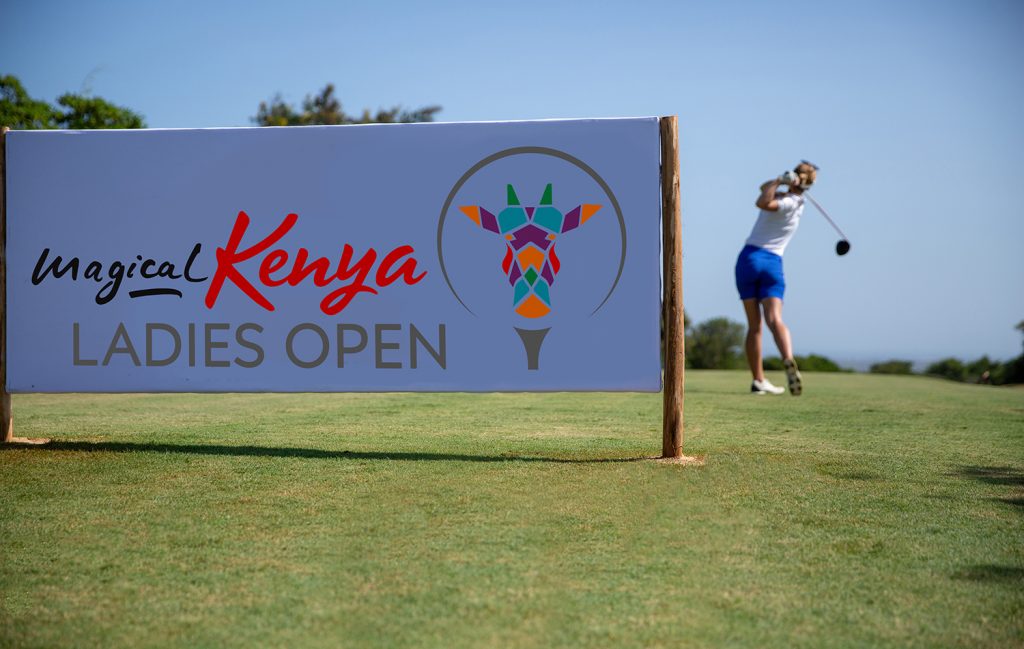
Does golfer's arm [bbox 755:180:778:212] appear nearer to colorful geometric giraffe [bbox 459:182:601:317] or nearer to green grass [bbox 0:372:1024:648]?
green grass [bbox 0:372:1024:648]

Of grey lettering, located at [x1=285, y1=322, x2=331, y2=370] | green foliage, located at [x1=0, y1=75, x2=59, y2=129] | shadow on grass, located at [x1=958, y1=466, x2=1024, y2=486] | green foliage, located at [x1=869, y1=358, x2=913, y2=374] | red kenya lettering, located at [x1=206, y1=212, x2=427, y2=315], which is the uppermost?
green foliage, located at [x1=0, y1=75, x2=59, y2=129]

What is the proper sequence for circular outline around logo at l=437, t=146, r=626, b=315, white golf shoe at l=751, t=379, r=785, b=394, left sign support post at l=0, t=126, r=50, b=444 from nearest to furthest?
1. circular outline around logo at l=437, t=146, r=626, b=315
2. left sign support post at l=0, t=126, r=50, b=444
3. white golf shoe at l=751, t=379, r=785, b=394

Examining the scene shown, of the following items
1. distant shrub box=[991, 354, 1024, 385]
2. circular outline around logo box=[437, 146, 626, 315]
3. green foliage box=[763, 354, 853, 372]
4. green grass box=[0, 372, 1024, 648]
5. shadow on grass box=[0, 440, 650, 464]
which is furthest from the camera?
green foliage box=[763, 354, 853, 372]

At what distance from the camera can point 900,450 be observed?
7.05m

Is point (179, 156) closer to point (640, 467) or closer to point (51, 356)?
point (51, 356)

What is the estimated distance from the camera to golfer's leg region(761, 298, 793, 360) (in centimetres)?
998

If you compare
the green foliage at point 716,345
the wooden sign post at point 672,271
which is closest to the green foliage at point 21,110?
the green foliage at point 716,345

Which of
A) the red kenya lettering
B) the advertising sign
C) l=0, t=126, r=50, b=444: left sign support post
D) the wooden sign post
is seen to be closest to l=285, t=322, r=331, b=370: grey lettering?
the advertising sign

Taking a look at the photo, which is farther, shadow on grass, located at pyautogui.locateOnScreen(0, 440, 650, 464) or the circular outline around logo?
the circular outline around logo

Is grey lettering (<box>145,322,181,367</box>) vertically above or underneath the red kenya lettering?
underneath

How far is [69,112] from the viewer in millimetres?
25750

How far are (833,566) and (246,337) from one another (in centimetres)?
448

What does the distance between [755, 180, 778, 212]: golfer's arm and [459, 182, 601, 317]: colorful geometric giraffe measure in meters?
3.73

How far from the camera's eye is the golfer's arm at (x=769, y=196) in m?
9.95
